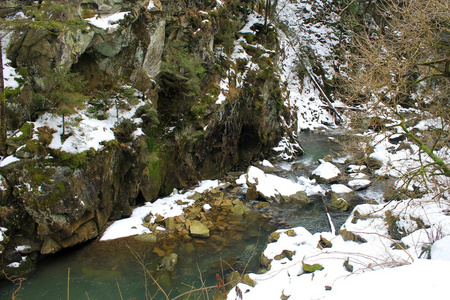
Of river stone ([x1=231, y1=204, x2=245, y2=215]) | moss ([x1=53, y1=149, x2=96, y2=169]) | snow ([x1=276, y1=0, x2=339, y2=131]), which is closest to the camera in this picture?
moss ([x1=53, y1=149, x2=96, y2=169])

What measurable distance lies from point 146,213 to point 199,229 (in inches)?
81.5

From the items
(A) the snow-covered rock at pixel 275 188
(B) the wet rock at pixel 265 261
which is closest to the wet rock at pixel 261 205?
(A) the snow-covered rock at pixel 275 188

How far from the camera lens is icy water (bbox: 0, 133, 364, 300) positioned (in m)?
6.06

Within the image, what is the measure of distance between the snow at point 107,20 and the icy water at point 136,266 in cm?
665

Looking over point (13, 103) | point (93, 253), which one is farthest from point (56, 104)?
point (93, 253)

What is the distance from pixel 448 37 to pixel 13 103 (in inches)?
433

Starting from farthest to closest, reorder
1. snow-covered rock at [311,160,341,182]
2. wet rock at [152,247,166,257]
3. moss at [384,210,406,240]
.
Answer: snow-covered rock at [311,160,341,182]
wet rock at [152,247,166,257]
moss at [384,210,406,240]

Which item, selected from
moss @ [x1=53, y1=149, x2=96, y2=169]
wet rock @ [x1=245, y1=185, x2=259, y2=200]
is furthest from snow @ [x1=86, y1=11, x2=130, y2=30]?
wet rock @ [x1=245, y1=185, x2=259, y2=200]

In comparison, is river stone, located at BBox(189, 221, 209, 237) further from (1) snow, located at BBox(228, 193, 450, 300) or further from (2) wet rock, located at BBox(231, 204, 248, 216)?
(1) snow, located at BBox(228, 193, 450, 300)

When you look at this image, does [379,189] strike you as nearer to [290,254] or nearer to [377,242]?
[377,242]

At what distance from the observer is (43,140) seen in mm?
7156

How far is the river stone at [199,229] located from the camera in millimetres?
8430

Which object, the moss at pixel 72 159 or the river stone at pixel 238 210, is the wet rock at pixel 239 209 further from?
the moss at pixel 72 159

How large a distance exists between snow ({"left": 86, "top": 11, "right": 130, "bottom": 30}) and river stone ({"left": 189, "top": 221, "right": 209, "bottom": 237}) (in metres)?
6.93
